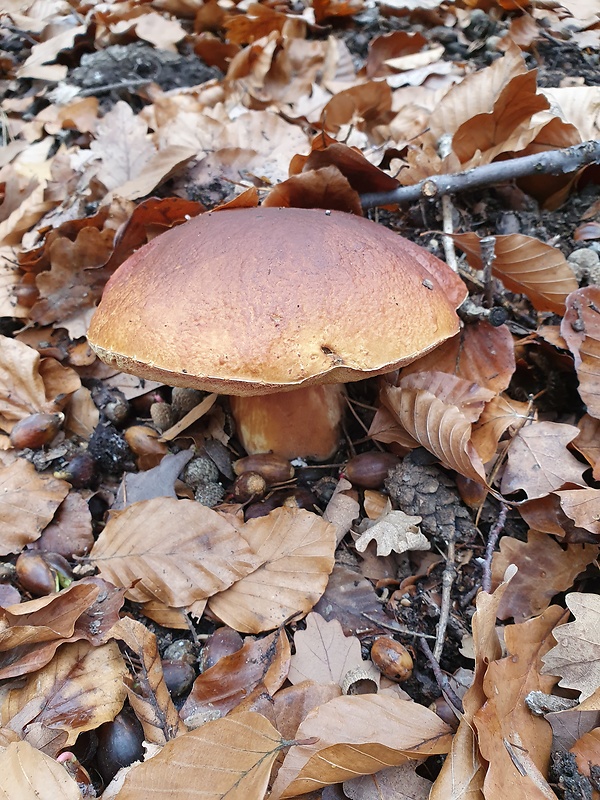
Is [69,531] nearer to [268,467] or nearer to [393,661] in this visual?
[268,467]

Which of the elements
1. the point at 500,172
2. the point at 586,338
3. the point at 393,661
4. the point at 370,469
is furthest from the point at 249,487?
the point at 500,172

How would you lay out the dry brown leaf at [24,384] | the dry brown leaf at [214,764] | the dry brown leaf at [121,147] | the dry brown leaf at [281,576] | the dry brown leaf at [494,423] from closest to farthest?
1. the dry brown leaf at [214,764]
2. the dry brown leaf at [281,576]
3. the dry brown leaf at [494,423]
4. the dry brown leaf at [24,384]
5. the dry brown leaf at [121,147]

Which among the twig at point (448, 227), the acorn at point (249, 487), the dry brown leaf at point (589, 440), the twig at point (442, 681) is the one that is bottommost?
the twig at point (442, 681)

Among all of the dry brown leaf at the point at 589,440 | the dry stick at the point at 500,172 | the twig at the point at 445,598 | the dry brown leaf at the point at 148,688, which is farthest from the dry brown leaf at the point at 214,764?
the dry stick at the point at 500,172

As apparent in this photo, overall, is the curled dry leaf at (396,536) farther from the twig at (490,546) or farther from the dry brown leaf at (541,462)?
the dry brown leaf at (541,462)

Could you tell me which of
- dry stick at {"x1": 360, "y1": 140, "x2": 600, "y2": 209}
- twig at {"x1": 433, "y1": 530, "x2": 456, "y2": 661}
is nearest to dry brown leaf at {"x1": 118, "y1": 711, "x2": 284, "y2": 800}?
twig at {"x1": 433, "y1": 530, "x2": 456, "y2": 661}

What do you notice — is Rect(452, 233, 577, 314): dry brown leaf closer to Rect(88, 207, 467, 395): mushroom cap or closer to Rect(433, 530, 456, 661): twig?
Rect(88, 207, 467, 395): mushroom cap

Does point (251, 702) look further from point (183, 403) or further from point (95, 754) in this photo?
point (183, 403)

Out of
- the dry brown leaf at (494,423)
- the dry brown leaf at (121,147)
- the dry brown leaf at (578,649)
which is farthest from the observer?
the dry brown leaf at (121,147)
